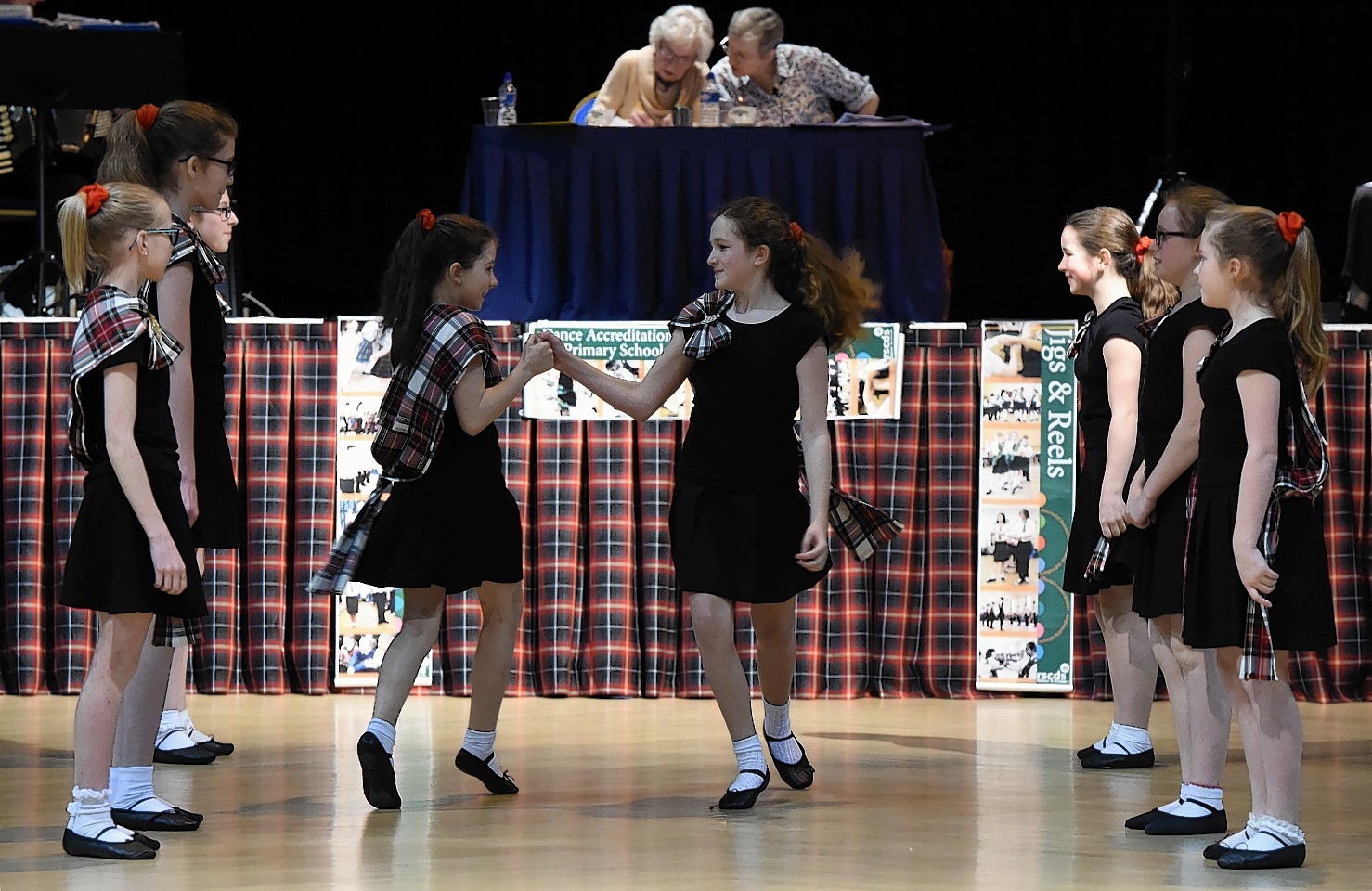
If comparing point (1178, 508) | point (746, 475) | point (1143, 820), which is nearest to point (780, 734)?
point (746, 475)

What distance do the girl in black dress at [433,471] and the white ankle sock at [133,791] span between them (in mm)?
477

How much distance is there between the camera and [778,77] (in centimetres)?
707

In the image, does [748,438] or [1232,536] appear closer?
[1232,536]

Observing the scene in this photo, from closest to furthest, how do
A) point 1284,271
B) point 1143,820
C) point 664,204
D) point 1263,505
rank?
1. point 1263,505
2. point 1284,271
3. point 1143,820
4. point 664,204

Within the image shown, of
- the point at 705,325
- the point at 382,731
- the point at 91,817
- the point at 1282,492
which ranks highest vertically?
the point at 705,325

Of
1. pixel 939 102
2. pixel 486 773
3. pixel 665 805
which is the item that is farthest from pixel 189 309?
pixel 939 102

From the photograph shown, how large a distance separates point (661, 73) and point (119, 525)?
148 inches

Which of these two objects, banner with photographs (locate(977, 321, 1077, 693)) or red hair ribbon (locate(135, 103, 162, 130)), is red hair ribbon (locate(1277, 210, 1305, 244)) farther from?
red hair ribbon (locate(135, 103, 162, 130))

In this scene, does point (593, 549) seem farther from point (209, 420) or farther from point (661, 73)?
point (661, 73)

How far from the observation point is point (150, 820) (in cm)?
384

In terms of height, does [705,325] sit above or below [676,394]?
above

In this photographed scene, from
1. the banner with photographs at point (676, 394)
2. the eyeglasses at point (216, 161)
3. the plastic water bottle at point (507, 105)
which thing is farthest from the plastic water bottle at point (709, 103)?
the eyeglasses at point (216, 161)

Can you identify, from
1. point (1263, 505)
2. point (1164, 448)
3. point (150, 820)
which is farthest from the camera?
point (1164, 448)

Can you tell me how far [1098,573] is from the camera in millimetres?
4473
